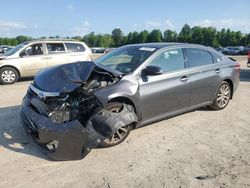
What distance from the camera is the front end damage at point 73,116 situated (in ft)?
14.4

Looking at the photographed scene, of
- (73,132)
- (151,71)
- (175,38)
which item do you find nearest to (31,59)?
(151,71)

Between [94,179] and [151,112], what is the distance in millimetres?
1959

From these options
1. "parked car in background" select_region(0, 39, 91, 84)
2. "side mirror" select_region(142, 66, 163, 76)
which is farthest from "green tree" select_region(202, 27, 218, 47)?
"side mirror" select_region(142, 66, 163, 76)

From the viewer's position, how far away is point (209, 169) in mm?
4234

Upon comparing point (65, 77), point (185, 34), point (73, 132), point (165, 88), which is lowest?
point (185, 34)

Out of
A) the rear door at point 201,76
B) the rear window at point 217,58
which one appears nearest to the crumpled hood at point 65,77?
the rear door at point 201,76

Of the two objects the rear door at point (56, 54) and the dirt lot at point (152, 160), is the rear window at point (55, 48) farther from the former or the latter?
the dirt lot at point (152, 160)

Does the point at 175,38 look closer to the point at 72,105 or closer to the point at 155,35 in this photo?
the point at 155,35

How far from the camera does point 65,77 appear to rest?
5.02 m

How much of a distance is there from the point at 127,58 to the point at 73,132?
2.20 metres

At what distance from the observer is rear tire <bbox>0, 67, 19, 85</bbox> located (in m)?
11.5

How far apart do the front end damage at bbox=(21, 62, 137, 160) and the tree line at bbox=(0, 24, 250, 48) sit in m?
56.5

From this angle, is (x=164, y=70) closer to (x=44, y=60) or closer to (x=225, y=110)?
(x=225, y=110)

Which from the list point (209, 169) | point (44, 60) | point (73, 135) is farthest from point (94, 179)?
point (44, 60)
